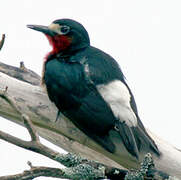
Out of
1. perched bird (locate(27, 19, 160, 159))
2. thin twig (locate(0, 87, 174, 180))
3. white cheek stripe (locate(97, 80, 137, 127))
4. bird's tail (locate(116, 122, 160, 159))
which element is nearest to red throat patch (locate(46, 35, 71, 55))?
perched bird (locate(27, 19, 160, 159))

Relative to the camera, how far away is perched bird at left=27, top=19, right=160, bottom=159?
5086 millimetres

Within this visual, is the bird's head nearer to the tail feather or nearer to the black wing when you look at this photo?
the black wing

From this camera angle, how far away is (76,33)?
578 cm

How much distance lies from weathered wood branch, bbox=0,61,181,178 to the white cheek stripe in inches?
8.6

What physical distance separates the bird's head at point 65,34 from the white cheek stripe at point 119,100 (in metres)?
0.61

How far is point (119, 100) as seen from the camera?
519 cm

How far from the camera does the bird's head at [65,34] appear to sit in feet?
18.9

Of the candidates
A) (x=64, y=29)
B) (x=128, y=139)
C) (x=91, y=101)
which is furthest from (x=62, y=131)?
(x=64, y=29)

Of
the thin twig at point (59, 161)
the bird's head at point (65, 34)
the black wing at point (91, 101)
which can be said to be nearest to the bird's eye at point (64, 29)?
the bird's head at point (65, 34)

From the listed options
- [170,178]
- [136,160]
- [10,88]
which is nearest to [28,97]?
[10,88]

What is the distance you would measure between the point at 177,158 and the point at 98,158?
680 mm

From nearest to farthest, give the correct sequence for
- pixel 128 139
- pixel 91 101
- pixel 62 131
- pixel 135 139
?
pixel 128 139, pixel 135 139, pixel 91 101, pixel 62 131

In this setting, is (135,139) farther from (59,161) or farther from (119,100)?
(59,161)

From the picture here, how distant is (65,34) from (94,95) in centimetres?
80
